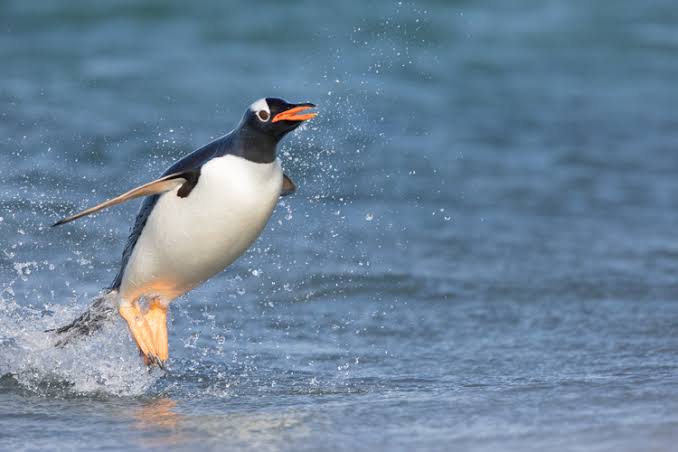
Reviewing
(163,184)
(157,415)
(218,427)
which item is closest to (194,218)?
(163,184)

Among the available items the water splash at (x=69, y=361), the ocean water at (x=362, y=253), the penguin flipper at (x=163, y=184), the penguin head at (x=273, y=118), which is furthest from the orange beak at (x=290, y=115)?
the water splash at (x=69, y=361)

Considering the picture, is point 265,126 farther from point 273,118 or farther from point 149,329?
point 149,329

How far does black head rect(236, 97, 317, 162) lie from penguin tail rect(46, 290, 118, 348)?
1024mm

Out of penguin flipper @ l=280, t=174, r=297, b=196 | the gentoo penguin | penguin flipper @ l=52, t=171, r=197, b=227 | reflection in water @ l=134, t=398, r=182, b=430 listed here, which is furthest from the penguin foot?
penguin flipper @ l=280, t=174, r=297, b=196

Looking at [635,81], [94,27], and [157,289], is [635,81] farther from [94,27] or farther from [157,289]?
[157,289]

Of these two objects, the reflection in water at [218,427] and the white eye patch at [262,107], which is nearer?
the reflection in water at [218,427]

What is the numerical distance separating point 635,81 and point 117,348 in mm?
11474

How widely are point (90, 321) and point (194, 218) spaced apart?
0.81 m

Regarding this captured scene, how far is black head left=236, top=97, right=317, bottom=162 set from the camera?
4742 mm

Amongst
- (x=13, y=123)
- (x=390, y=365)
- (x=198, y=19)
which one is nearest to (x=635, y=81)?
(x=198, y=19)

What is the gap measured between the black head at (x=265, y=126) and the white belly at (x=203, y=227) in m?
0.05

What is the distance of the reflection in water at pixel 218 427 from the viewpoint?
4.24m

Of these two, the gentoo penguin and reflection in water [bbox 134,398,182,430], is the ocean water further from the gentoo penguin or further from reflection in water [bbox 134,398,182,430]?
the gentoo penguin

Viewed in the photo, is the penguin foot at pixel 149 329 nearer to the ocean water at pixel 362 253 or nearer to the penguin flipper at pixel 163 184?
the ocean water at pixel 362 253
